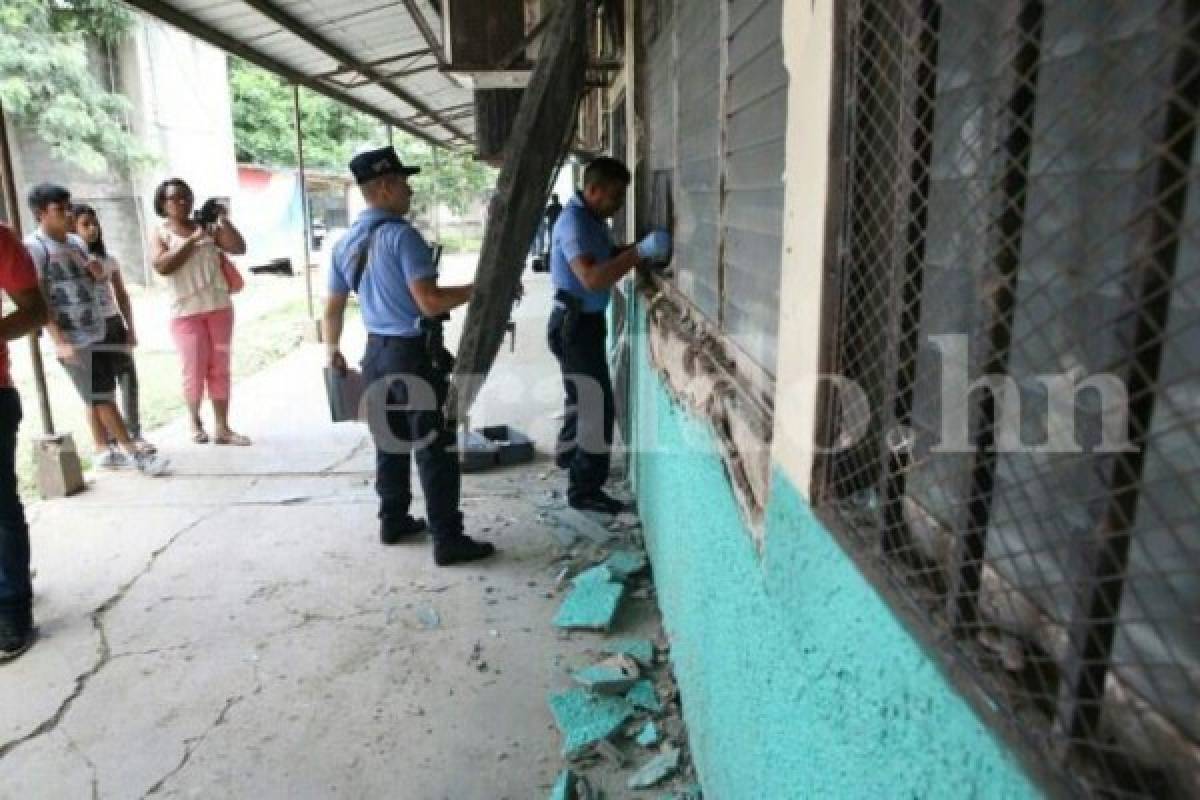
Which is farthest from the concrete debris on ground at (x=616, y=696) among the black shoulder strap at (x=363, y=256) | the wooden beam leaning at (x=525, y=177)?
the black shoulder strap at (x=363, y=256)

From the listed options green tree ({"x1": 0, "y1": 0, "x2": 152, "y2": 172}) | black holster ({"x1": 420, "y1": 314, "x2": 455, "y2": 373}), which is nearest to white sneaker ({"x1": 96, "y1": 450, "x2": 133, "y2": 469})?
black holster ({"x1": 420, "y1": 314, "x2": 455, "y2": 373})

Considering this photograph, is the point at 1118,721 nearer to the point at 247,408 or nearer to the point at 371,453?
the point at 371,453

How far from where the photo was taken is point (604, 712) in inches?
107

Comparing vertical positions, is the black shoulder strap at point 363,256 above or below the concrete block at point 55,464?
above

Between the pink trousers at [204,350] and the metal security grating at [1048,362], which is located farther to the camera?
the pink trousers at [204,350]

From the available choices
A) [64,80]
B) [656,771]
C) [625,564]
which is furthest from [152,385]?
[64,80]

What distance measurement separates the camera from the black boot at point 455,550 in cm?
380

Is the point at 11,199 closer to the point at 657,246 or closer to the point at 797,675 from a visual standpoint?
the point at 657,246

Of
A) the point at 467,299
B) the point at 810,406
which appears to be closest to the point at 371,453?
the point at 467,299

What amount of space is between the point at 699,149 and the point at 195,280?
390 cm

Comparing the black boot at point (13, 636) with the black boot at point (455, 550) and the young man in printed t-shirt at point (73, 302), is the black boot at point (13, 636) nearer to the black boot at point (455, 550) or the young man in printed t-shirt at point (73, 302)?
the black boot at point (455, 550)

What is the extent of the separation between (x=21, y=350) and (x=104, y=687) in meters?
9.01

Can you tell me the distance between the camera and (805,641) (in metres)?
1.29

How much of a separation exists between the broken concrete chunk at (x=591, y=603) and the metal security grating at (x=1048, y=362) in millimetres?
2325
